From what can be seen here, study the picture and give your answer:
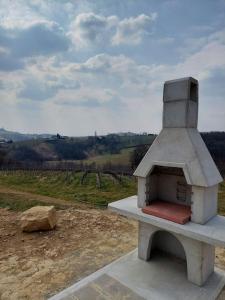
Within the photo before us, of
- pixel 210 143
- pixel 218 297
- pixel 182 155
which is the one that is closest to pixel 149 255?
pixel 218 297

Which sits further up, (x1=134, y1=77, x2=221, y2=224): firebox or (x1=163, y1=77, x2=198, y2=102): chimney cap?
(x1=163, y1=77, x2=198, y2=102): chimney cap

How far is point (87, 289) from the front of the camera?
648 centimetres

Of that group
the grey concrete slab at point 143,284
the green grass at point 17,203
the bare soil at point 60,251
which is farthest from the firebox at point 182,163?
the green grass at point 17,203

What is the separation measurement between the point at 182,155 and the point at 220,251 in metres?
5.03

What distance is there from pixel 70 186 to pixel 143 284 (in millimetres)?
15665

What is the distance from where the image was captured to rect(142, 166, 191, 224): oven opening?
23.0 ft

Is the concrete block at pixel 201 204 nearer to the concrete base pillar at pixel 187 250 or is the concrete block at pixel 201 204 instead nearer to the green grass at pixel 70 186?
the concrete base pillar at pixel 187 250

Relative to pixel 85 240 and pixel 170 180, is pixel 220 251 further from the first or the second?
pixel 85 240

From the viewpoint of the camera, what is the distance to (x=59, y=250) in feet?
29.8

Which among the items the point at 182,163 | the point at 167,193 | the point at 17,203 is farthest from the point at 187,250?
the point at 17,203

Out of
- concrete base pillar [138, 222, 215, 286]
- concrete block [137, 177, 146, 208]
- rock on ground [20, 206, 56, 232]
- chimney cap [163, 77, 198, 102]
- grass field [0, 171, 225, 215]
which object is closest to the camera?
concrete base pillar [138, 222, 215, 286]

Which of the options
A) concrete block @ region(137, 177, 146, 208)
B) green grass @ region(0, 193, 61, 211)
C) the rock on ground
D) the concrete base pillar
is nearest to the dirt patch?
the rock on ground

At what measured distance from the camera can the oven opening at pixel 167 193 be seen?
701 cm

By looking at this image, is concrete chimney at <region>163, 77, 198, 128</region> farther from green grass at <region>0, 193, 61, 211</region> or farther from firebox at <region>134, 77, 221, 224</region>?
green grass at <region>0, 193, 61, 211</region>
